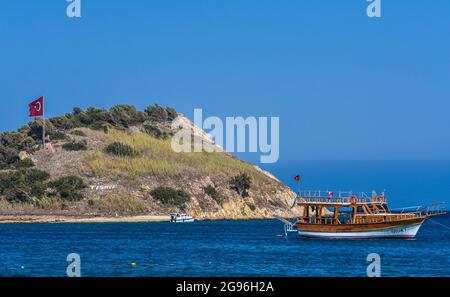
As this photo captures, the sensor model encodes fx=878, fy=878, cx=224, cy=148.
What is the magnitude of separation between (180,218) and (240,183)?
3093 cm

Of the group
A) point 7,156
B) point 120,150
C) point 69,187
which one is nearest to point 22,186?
point 69,187

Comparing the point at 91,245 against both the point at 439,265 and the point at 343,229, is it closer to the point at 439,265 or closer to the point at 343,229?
the point at 343,229

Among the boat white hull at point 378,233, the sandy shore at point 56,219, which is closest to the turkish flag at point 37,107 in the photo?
the sandy shore at point 56,219

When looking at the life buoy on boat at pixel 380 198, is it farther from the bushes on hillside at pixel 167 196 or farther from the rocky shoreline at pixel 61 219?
the bushes on hillside at pixel 167 196

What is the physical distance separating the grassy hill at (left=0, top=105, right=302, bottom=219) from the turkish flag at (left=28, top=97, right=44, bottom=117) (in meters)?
16.9

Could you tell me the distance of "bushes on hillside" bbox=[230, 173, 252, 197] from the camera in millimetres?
194875

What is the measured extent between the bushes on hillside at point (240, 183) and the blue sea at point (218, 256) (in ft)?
283

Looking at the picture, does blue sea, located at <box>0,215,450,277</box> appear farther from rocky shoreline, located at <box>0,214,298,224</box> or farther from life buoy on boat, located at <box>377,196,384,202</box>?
rocky shoreline, located at <box>0,214,298,224</box>

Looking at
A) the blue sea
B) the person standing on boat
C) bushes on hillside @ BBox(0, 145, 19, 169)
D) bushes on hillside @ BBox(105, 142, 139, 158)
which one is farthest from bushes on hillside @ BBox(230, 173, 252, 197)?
the person standing on boat

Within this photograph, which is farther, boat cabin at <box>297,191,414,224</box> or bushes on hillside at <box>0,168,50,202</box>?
bushes on hillside at <box>0,168,50,202</box>

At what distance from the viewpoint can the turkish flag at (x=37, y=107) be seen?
158 m

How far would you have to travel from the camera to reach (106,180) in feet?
578
